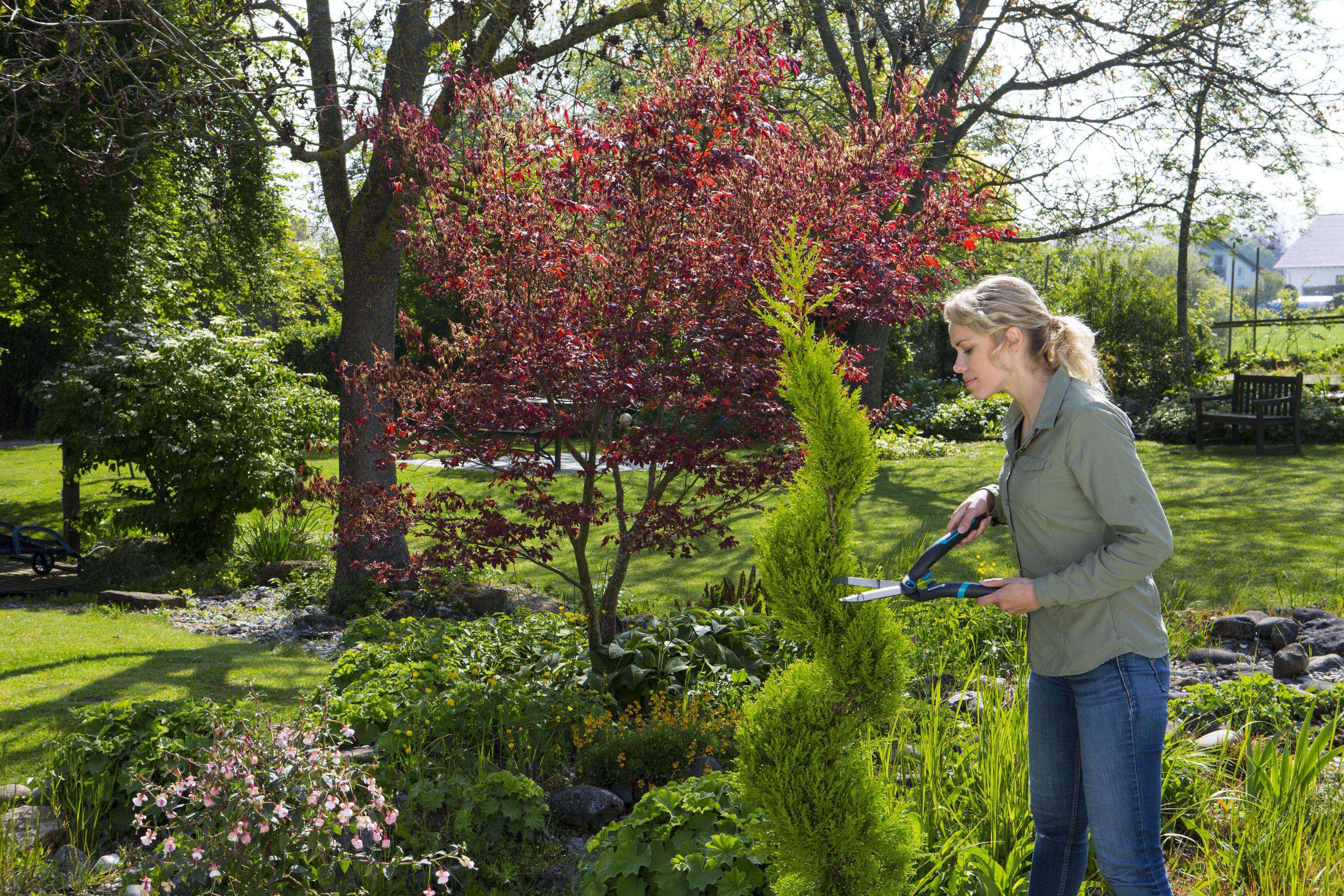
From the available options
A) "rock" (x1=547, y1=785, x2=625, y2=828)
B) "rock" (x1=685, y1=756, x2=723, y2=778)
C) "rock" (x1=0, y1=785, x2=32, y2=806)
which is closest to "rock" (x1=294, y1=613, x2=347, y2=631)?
"rock" (x1=0, y1=785, x2=32, y2=806)

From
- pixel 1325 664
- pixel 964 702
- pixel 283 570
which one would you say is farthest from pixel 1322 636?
pixel 283 570

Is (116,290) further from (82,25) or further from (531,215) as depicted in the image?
(531,215)

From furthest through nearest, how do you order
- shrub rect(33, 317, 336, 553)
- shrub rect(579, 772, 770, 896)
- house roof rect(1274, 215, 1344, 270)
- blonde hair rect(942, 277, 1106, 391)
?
house roof rect(1274, 215, 1344, 270) → shrub rect(33, 317, 336, 553) → shrub rect(579, 772, 770, 896) → blonde hair rect(942, 277, 1106, 391)

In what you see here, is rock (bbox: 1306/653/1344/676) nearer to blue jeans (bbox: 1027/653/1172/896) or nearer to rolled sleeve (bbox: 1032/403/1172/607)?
blue jeans (bbox: 1027/653/1172/896)

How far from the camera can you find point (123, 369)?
9359 mm

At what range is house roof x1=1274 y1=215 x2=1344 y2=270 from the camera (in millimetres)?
75875

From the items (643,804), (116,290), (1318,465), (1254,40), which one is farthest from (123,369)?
(1318,465)

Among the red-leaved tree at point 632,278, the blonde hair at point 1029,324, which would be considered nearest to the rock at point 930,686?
the red-leaved tree at point 632,278

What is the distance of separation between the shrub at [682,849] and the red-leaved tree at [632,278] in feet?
6.36

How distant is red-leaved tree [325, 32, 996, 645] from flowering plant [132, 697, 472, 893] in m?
1.95

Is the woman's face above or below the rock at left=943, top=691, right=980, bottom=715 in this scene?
above

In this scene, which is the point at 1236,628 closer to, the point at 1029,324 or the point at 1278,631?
the point at 1278,631

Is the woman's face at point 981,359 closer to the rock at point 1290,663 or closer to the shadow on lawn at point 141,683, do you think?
the rock at point 1290,663

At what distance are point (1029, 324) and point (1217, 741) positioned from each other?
2372 millimetres
